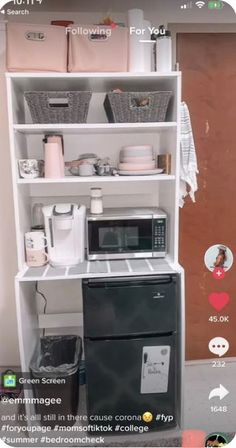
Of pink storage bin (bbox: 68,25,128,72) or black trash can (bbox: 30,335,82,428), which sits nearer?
pink storage bin (bbox: 68,25,128,72)

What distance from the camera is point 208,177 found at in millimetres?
1757

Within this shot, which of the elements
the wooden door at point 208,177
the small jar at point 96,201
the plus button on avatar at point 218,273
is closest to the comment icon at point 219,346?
the wooden door at point 208,177

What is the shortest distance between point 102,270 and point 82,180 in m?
0.39

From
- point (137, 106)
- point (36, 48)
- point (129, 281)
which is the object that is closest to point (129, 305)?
point (129, 281)

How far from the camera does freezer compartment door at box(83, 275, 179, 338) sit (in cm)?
135

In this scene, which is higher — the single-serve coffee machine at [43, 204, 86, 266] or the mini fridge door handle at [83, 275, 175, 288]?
the single-serve coffee machine at [43, 204, 86, 266]

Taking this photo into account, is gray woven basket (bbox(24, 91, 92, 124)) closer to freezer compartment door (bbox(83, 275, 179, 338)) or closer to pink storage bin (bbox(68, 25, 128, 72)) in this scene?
pink storage bin (bbox(68, 25, 128, 72))

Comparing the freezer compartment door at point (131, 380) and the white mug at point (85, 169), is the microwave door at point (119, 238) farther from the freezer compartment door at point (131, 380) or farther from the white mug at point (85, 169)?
the freezer compartment door at point (131, 380)

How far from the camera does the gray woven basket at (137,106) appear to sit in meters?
1.36

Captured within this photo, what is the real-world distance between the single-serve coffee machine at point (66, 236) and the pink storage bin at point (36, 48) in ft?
1.90

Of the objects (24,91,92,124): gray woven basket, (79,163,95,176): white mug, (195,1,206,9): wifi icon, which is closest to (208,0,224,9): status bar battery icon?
(195,1,206,9): wifi icon

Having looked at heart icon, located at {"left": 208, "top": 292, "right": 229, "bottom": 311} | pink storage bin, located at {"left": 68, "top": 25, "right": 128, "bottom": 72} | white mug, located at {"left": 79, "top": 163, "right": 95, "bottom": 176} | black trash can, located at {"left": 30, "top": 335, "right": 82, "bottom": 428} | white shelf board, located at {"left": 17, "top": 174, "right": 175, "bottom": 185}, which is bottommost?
black trash can, located at {"left": 30, "top": 335, "right": 82, "bottom": 428}

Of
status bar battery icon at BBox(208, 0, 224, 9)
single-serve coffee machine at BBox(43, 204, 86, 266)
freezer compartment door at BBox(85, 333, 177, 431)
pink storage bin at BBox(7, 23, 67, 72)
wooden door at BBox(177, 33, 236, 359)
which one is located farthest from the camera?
wooden door at BBox(177, 33, 236, 359)

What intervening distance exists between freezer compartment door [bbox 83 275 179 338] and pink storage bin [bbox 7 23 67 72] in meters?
0.87
